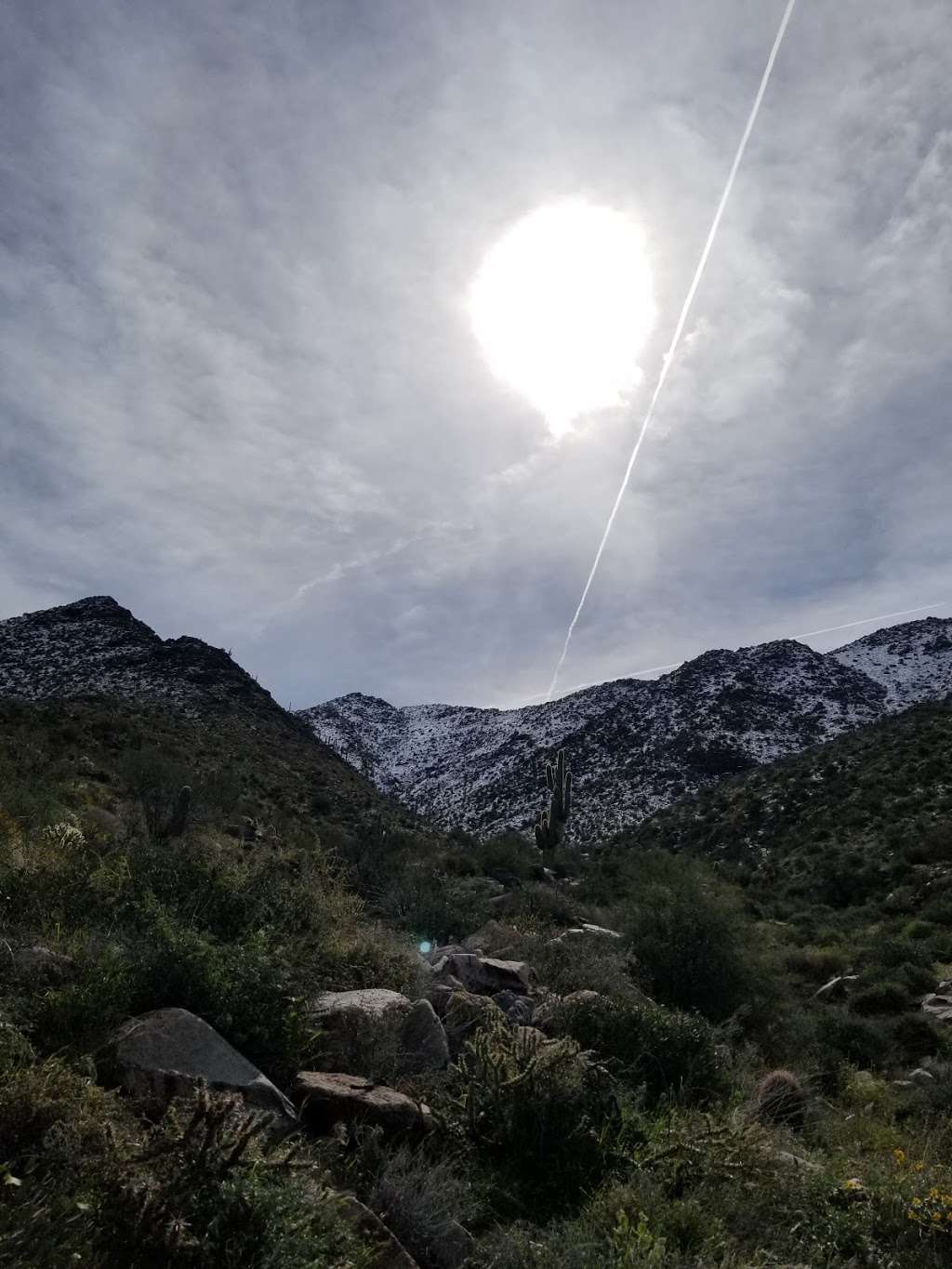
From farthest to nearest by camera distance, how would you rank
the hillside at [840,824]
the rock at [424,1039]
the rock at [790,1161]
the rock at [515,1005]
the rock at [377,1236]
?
the hillside at [840,824]
the rock at [515,1005]
the rock at [424,1039]
the rock at [790,1161]
the rock at [377,1236]

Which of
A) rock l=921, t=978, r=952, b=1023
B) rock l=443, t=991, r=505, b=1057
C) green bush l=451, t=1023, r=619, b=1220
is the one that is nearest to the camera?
green bush l=451, t=1023, r=619, b=1220

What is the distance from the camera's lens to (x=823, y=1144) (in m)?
7.86

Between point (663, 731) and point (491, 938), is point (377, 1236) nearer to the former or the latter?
point (491, 938)

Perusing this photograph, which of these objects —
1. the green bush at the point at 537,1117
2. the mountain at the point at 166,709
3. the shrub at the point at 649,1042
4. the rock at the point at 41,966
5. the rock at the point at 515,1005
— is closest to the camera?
the rock at the point at 41,966

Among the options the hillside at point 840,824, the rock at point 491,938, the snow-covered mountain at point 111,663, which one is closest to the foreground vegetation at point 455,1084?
the rock at point 491,938

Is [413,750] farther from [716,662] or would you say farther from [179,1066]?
[179,1066]

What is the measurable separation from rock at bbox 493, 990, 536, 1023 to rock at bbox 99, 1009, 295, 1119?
4112 mm

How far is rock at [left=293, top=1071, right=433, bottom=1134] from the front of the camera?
558 cm

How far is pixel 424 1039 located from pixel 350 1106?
1.55 metres

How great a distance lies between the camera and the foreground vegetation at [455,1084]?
12.9ft

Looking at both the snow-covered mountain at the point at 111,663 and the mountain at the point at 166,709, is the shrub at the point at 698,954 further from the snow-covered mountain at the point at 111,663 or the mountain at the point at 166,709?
the snow-covered mountain at the point at 111,663

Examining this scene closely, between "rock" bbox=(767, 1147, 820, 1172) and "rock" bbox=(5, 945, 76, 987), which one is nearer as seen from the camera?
"rock" bbox=(5, 945, 76, 987)

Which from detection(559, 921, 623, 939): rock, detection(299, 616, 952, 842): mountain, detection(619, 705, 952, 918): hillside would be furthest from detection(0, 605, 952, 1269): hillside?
detection(299, 616, 952, 842): mountain

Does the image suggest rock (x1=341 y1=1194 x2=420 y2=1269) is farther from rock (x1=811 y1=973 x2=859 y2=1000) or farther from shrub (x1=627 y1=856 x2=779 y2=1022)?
rock (x1=811 y1=973 x2=859 y2=1000)
